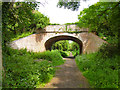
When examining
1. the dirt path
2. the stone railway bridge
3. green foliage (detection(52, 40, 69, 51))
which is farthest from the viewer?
green foliage (detection(52, 40, 69, 51))

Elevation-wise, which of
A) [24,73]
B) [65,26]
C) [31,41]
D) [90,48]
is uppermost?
[65,26]

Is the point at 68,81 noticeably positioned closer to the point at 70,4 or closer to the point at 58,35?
the point at 70,4

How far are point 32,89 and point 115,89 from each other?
10.0ft

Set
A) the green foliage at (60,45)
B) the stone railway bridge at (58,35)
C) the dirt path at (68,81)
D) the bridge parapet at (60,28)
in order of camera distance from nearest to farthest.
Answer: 1. the dirt path at (68,81)
2. the stone railway bridge at (58,35)
3. the bridge parapet at (60,28)
4. the green foliage at (60,45)

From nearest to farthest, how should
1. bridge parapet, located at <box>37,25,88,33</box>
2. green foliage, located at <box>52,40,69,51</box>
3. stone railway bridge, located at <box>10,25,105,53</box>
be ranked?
stone railway bridge, located at <box>10,25,105,53</box>, bridge parapet, located at <box>37,25,88,33</box>, green foliage, located at <box>52,40,69,51</box>

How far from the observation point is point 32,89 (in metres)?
4.01

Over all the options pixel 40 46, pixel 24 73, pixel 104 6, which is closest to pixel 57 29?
pixel 40 46

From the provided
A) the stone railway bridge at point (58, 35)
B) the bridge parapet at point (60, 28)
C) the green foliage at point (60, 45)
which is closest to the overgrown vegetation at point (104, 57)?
the stone railway bridge at point (58, 35)

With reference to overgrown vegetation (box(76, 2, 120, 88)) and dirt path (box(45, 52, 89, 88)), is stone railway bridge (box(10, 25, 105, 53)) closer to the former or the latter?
overgrown vegetation (box(76, 2, 120, 88))

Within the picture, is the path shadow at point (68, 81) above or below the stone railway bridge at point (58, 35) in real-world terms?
below

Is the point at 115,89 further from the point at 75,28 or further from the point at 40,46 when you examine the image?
the point at 40,46

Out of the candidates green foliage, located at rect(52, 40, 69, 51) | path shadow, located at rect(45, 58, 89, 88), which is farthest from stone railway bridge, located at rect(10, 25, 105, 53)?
green foliage, located at rect(52, 40, 69, 51)

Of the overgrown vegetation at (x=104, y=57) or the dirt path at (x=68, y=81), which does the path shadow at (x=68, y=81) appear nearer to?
the dirt path at (x=68, y=81)

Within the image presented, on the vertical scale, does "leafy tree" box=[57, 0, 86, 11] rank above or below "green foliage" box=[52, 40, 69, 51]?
above
